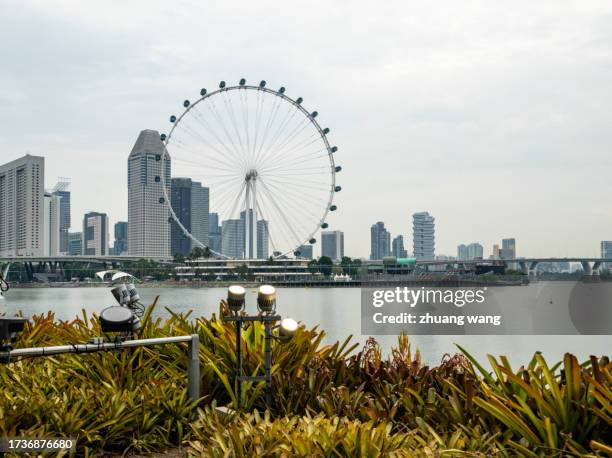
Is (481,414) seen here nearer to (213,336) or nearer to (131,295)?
(213,336)

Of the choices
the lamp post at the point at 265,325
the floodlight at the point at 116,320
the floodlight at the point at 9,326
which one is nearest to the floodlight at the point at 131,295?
the floodlight at the point at 116,320

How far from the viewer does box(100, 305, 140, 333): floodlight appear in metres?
7.31

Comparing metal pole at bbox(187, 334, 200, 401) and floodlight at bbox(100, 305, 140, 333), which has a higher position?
floodlight at bbox(100, 305, 140, 333)

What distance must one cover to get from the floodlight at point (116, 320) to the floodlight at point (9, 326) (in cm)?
129

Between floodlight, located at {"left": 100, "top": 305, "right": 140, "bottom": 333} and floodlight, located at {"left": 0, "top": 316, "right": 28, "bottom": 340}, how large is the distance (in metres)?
1.29

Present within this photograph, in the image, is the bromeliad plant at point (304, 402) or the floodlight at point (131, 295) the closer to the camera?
the bromeliad plant at point (304, 402)

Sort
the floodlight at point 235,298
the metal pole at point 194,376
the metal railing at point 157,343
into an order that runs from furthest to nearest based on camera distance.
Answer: the floodlight at point 235,298 < the metal pole at point 194,376 < the metal railing at point 157,343

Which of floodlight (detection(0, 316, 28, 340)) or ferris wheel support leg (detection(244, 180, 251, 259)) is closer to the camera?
floodlight (detection(0, 316, 28, 340))

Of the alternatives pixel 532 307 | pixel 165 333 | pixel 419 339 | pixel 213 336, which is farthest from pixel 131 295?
pixel 532 307

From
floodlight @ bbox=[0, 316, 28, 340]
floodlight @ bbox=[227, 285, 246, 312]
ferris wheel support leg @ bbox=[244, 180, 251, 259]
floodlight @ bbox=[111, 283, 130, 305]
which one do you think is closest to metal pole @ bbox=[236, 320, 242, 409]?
floodlight @ bbox=[227, 285, 246, 312]

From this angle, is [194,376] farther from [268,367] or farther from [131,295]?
[131,295]

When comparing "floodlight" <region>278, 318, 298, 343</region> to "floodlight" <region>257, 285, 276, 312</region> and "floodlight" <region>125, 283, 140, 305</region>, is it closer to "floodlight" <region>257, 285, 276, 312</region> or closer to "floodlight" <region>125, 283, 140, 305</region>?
"floodlight" <region>257, 285, 276, 312</region>

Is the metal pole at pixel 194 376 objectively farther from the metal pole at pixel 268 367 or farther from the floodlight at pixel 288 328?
the floodlight at pixel 288 328

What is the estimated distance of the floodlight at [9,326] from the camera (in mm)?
5953
